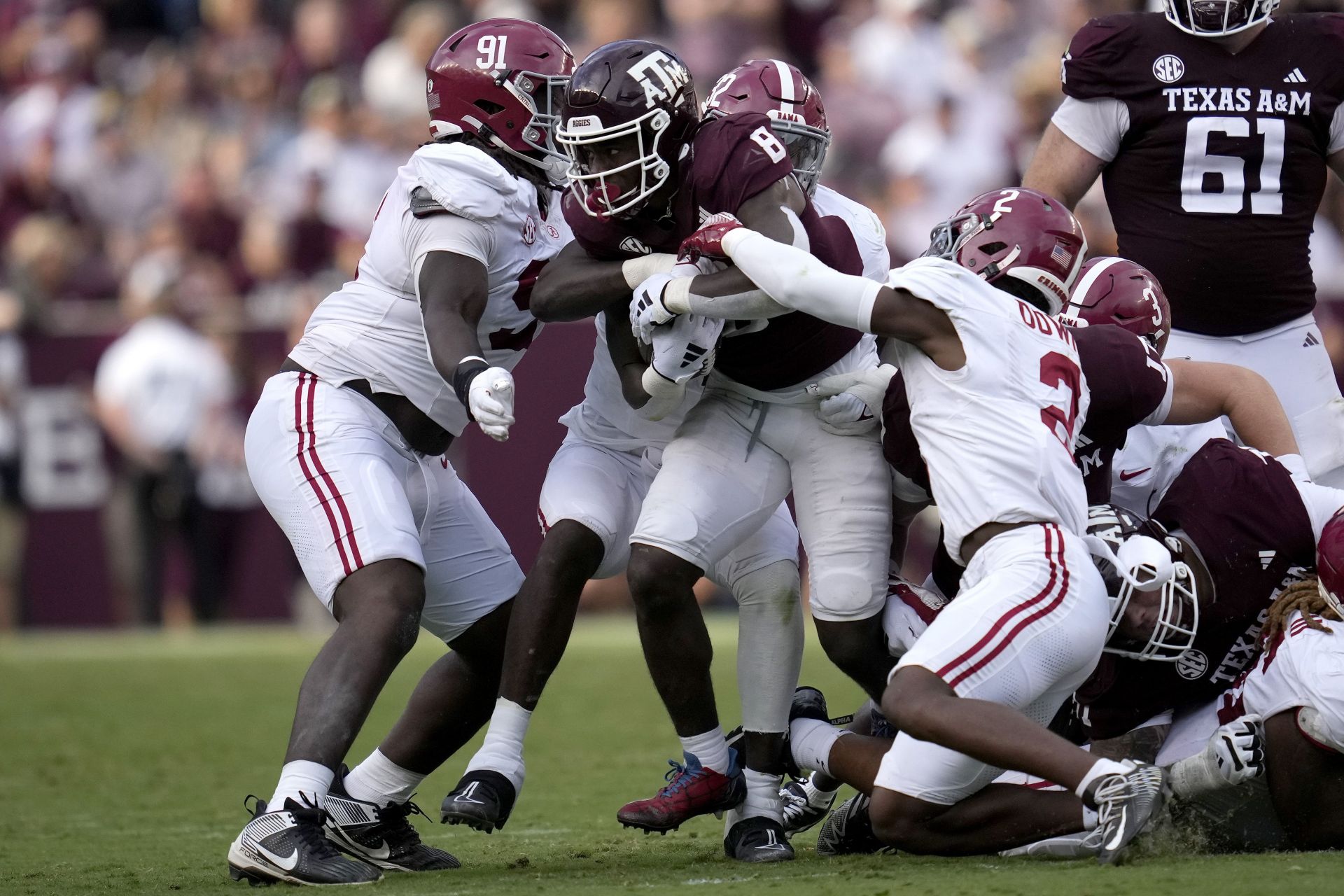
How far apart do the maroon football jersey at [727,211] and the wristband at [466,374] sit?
665 mm

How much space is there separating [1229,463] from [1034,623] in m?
0.93

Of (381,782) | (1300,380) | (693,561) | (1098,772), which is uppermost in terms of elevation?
(1300,380)

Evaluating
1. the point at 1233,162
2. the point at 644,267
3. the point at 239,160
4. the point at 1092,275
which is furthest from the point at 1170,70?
the point at 239,160

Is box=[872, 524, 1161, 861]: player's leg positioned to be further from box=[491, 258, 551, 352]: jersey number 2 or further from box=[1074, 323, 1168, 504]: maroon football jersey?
box=[491, 258, 551, 352]: jersey number 2

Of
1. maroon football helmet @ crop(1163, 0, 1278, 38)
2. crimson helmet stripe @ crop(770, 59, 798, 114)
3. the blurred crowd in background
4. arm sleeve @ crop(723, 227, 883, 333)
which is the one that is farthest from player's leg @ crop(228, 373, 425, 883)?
the blurred crowd in background

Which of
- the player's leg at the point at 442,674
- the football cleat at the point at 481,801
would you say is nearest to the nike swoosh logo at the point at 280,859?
the football cleat at the point at 481,801

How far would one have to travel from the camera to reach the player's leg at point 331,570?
13.8 feet

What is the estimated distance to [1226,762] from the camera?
13.8 ft

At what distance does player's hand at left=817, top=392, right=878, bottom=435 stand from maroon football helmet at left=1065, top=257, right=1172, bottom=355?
626 mm

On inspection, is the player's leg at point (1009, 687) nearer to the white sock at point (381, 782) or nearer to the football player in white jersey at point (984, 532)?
the football player in white jersey at point (984, 532)

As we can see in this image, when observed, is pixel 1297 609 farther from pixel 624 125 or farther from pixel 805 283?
pixel 624 125

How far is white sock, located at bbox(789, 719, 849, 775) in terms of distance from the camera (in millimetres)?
4691

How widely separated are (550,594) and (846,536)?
80 centimetres

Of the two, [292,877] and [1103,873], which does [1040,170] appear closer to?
[1103,873]
